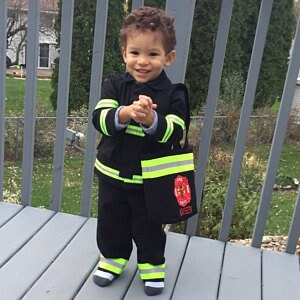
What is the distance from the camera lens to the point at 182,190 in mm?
1676

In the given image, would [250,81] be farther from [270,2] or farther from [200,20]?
[200,20]

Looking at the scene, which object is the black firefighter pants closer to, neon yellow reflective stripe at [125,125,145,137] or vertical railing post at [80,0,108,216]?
neon yellow reflective stripe at [125,125,145,137]

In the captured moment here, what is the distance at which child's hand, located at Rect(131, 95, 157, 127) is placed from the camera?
141cm

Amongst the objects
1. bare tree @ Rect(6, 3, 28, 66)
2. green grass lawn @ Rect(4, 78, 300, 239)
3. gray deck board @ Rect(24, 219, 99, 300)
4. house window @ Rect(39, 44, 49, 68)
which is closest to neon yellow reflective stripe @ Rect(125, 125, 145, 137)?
gray deck board @ Rect(24, 219, 99, 300)

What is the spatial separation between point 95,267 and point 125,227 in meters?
0.28

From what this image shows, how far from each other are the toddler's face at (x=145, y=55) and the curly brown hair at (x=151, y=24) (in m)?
0.01

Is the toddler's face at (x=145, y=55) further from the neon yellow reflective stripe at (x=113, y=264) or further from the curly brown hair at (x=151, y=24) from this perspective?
the neon yellow reflective stripe at (x=113, y=264)

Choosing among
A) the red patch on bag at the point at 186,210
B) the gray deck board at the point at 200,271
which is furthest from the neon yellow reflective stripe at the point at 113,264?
the red patch on bag at the point at 186,210

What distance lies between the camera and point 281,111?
1993 millimetres

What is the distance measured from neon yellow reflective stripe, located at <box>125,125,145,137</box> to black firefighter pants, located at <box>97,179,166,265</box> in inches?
8.7

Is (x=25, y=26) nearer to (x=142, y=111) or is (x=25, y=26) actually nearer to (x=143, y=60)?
(x=143, y=60)

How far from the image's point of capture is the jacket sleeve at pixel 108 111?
5.05ft

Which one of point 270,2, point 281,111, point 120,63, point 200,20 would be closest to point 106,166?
point 281,111

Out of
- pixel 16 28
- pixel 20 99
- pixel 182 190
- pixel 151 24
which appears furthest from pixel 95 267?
pixel 16 28
